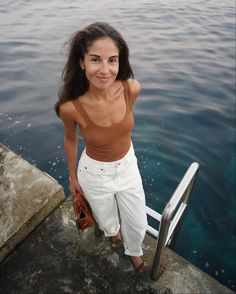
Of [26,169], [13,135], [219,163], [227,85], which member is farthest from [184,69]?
[26,169]

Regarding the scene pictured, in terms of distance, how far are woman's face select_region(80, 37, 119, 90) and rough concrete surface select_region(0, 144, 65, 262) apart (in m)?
1.71

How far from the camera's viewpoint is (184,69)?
28.3 ft

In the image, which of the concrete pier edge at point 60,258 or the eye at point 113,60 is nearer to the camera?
the eye at point 113,60

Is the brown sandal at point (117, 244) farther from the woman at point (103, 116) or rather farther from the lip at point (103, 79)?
the lip at point (103, 79)

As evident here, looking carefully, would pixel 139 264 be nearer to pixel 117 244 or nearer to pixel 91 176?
pixel 117 244

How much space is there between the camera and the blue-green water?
4.87 metres

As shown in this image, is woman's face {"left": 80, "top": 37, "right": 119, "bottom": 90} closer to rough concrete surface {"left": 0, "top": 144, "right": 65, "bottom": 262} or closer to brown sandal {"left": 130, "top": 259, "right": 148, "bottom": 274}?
rough concrete surface {"left": 0, "top": 144, "right": 65, "bottom": 262}

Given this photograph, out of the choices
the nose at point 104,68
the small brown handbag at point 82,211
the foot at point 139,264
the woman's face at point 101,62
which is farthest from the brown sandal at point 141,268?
the nose at point 104,68

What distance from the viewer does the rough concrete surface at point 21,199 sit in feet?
9.81

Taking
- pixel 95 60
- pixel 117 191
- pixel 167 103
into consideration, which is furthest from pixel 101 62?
pixel 167 103

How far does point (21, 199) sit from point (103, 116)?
166 cm

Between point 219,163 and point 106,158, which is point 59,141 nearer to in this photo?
point 219,163

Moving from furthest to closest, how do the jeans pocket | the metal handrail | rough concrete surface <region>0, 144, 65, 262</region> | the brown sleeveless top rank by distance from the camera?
rough concrete surface <region>0, 144, 65, 262</region>, the jeans pocket, the brown sleeveless top, the metal handrail

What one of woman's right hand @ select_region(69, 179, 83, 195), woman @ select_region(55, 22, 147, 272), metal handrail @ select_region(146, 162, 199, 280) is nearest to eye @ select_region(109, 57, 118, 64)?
woman @ select_region(55, 22, 147, 272)
